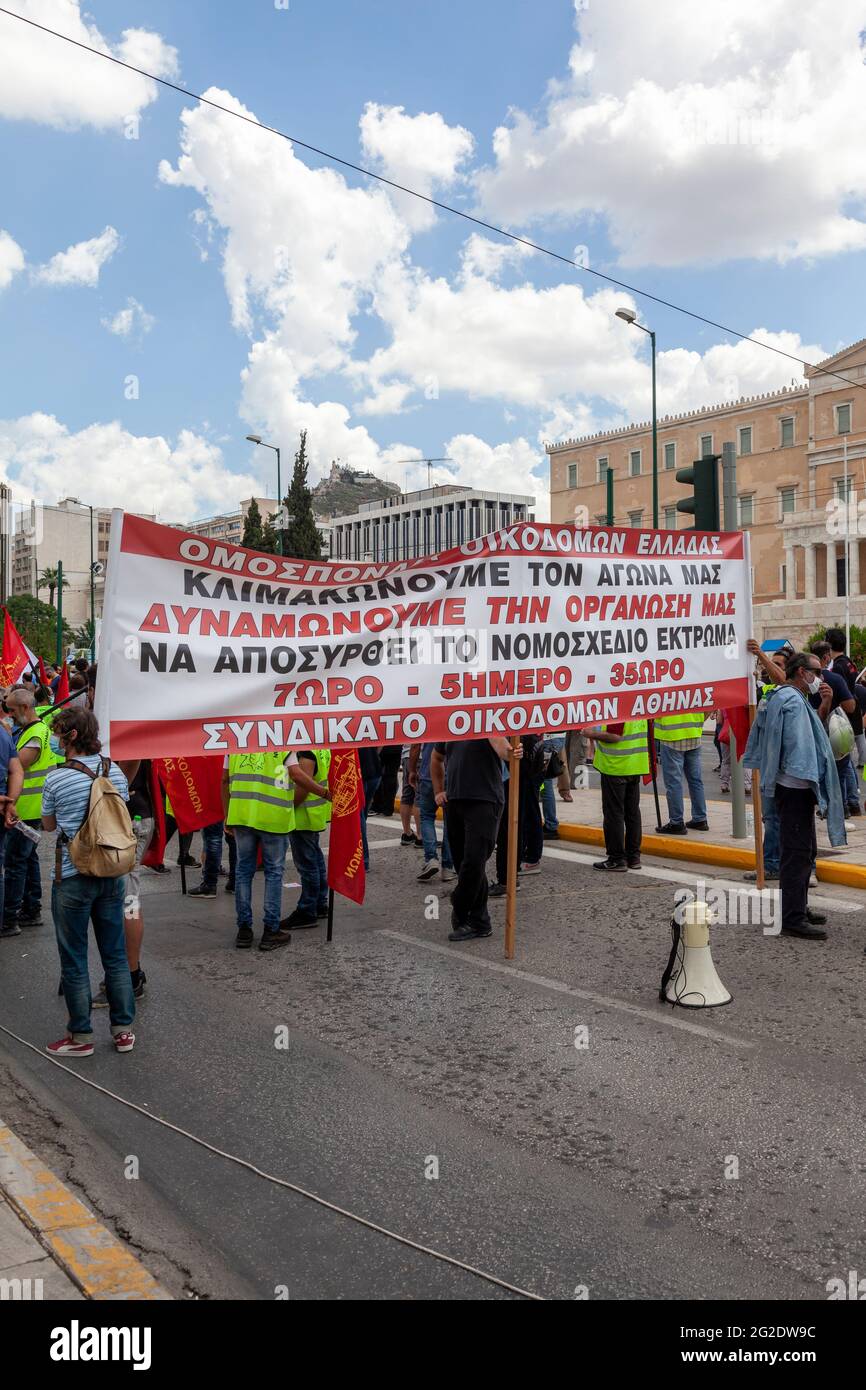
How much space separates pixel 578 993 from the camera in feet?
21.1

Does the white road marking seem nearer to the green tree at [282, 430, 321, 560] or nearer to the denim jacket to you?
the denim jacket

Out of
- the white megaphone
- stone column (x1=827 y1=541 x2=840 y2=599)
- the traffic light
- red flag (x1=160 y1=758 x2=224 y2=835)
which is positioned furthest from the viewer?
stone column (x1=827 y1=541 x2=840 y2=599)

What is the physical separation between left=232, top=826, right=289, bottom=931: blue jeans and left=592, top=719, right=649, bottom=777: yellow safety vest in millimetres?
3129

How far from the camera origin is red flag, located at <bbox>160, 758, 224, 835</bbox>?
8906mm

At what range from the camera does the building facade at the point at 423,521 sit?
139 m

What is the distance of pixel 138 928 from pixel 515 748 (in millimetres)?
2461

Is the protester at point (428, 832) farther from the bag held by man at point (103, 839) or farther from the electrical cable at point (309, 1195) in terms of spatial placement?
the electrical cable at point (309, 1195)

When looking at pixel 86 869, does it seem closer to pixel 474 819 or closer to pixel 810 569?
pixel 474 819

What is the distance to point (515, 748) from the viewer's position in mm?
7168

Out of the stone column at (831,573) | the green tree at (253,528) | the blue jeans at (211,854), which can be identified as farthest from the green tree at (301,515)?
the blue jeans at (211,854)

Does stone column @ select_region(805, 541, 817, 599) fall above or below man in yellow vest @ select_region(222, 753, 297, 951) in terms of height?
above

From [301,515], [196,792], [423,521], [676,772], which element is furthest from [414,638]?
[423,521]

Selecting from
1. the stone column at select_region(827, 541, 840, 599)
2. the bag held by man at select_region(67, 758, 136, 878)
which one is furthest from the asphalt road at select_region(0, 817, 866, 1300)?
the stone column at select_region(827, 541, 840, 599)
